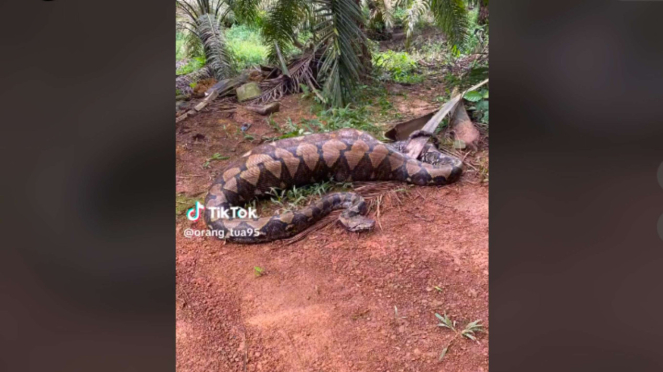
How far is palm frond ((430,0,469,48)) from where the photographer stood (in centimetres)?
142

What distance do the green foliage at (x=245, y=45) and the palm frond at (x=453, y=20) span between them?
0.62m

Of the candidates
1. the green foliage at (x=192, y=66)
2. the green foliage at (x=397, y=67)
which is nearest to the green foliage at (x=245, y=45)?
the green foliage at (x=192, y=66)

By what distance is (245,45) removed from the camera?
1.54m

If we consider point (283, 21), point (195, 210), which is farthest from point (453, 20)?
point (195, 210)

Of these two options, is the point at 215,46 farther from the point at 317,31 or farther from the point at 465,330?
the point at 465,330

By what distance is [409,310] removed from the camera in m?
0.98

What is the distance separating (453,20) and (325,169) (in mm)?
675

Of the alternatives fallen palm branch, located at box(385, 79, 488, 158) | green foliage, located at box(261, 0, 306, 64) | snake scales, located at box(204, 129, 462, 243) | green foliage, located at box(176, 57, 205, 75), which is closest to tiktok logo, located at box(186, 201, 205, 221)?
snake scales, located at box(204, 129, 462, 243)

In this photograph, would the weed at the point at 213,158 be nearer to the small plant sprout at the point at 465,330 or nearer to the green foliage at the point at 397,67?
the green foliage at the point at 397,67
